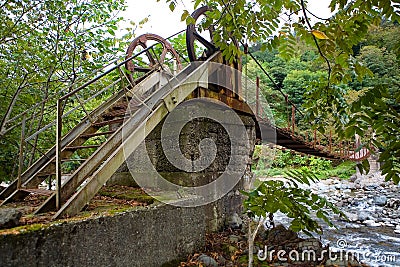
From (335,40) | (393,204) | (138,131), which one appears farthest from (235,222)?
(393,204)

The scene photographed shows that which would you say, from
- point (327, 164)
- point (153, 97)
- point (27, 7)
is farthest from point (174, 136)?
point (327, 164)

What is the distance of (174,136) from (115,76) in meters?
2.37

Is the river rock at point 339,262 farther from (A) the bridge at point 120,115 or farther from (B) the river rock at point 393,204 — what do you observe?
(B) the river rock at point 393,204

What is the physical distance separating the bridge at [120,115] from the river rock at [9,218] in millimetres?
322

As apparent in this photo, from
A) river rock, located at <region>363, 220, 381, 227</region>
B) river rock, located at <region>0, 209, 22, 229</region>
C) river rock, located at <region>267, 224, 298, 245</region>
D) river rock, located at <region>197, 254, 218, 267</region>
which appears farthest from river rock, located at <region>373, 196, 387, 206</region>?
river rock, located at <region>0, 209, 22, 229</region>

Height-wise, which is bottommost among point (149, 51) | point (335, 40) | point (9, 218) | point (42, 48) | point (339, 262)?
point (339, 262)

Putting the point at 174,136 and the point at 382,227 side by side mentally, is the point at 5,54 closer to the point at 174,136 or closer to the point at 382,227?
the point at 174,136

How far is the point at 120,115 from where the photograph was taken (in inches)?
173

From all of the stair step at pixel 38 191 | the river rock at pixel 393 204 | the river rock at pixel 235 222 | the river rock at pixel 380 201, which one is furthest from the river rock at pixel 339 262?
the river rock at pixel 380 201

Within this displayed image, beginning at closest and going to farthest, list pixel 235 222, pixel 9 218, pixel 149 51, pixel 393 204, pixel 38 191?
pixel 9 218, pixel 38 191, pixel 235 222, pixel 149 51, pixel 393 204

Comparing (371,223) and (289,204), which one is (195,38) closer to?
(289,204)

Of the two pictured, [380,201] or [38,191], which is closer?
[38,191]

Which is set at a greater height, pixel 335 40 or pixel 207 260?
pixel 335 40

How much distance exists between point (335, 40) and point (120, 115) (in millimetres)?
3319
